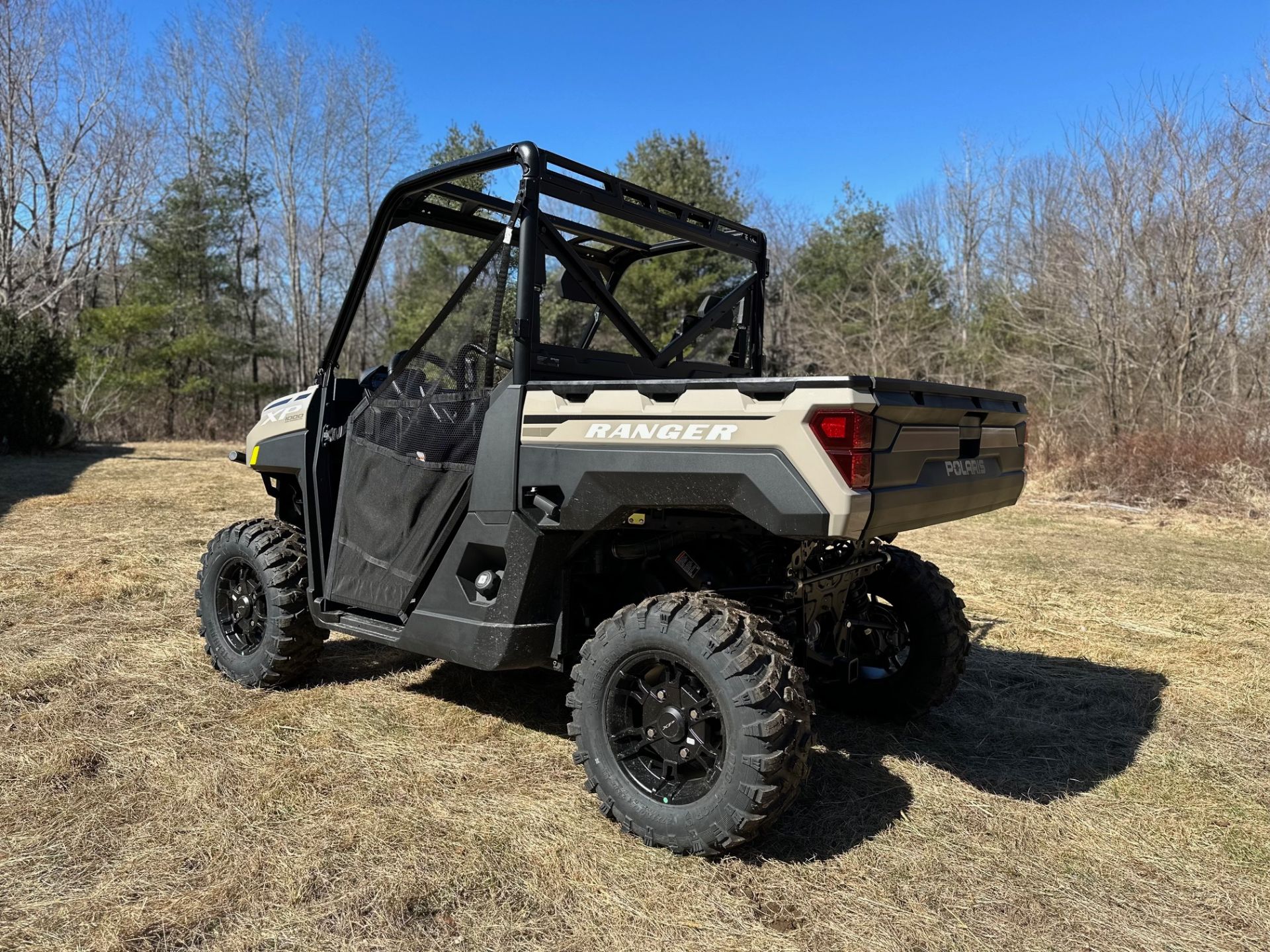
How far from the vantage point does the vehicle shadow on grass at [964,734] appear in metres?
3.07

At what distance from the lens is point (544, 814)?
9.89 feet

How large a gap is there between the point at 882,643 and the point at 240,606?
303 cm

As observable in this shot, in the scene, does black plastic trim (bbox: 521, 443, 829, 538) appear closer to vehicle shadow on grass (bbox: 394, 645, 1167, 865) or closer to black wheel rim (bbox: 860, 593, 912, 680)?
vehicle shadow on grass (bbox: 394, 645, 1167, 865)

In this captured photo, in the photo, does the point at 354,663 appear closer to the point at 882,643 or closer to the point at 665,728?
the point at 665,728

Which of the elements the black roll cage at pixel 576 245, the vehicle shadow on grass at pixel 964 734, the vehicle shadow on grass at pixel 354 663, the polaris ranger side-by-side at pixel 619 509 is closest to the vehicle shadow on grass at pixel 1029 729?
the vehicle shadow on grass at pixel 964 734

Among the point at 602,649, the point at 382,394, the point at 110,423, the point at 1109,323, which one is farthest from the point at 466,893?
the point at 110,423

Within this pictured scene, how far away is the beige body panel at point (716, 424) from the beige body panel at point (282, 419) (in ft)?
4.82

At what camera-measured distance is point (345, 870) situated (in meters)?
2.63

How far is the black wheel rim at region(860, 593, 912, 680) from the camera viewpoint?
13.0 feet

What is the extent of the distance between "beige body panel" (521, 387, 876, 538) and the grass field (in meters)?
1.12

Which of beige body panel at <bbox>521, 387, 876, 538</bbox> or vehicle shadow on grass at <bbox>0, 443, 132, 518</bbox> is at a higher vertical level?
beige body panel at <bbox>521, 387, 876, 538</bbox>

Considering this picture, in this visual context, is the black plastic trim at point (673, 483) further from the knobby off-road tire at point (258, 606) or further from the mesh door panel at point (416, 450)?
the knobby off-road tire at point (258, 606)

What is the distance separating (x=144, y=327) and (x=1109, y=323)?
20.3 meters

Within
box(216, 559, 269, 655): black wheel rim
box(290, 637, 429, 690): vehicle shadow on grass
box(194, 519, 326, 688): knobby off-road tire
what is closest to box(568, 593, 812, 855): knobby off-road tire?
box(194, 519, 326, 688): knobby off-road tire
